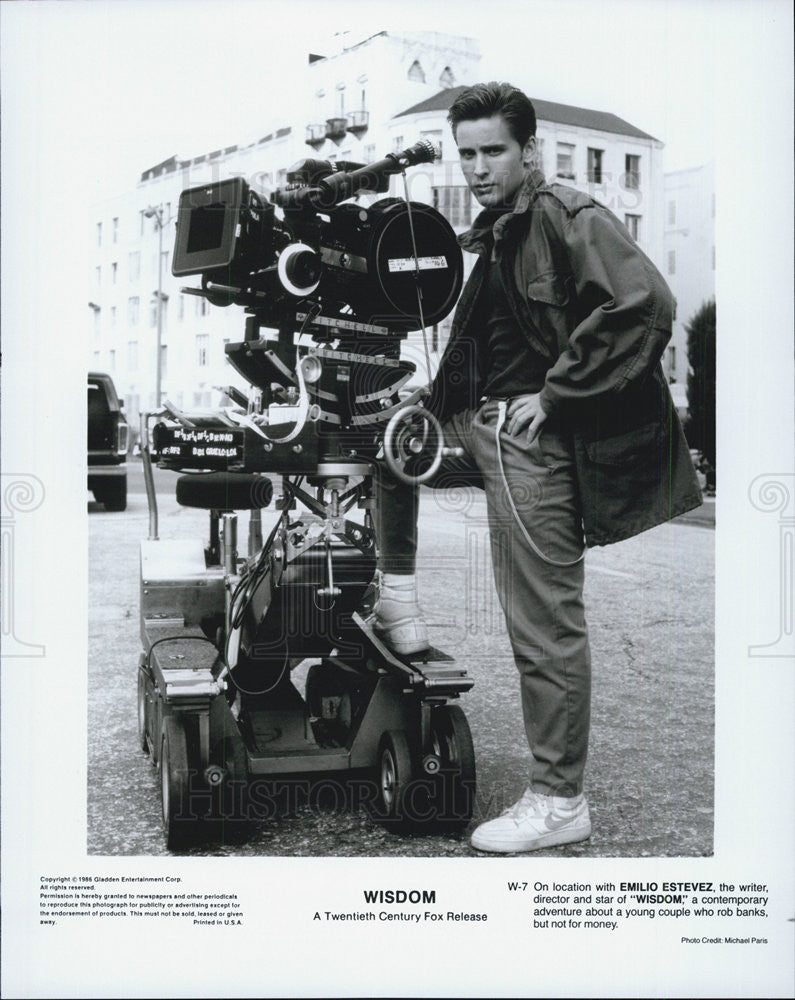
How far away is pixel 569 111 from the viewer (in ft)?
11.3

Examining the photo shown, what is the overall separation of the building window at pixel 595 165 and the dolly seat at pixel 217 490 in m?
1.36

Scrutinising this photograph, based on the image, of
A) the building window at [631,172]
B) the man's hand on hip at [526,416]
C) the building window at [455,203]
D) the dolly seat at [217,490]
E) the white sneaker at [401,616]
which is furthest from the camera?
the dolly seat at [217,490]

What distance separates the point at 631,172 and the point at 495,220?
666 mm

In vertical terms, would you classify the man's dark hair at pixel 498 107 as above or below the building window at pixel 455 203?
above

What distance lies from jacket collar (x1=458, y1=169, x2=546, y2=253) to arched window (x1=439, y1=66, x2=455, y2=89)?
470mm

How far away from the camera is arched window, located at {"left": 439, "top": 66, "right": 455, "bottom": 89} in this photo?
3277mm

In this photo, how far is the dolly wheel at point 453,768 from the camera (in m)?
3.08

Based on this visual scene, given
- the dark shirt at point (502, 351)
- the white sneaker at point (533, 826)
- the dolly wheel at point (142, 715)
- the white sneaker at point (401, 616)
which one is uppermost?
the dark shirt at point (502, 351)

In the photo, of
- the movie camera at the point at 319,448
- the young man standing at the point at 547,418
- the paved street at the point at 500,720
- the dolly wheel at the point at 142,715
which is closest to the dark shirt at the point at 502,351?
the young man standing at the point at 547,418

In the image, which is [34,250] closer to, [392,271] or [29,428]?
[29,428]

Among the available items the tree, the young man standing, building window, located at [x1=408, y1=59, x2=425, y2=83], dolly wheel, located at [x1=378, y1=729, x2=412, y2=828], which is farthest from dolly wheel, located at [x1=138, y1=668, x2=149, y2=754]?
building window, located at [x1=408, y1=59, x2=425, y2=83]

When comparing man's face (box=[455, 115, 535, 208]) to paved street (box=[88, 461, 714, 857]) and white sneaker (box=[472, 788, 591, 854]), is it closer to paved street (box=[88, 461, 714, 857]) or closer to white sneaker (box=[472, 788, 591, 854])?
paved street (box=[88, 461, 714, 857])

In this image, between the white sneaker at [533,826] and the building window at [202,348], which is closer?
the white sneaker at [533,826]

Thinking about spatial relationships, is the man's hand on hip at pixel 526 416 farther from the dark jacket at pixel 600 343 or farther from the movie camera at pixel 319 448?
the movie camera at pixel 319 448
